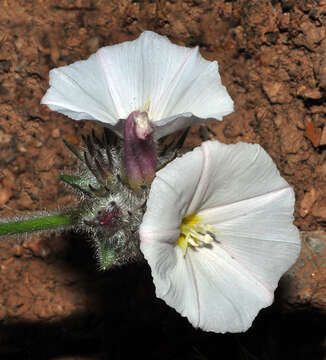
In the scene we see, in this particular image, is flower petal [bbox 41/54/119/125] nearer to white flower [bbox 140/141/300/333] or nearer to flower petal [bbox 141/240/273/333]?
white flower [bbox 140/141/300/333]

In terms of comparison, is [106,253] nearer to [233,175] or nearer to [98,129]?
[233,175]

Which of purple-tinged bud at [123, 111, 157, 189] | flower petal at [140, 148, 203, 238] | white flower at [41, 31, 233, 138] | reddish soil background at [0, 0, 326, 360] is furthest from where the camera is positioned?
reddish soil background at [0, 0, 326, 360]

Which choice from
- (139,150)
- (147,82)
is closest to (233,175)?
(139,150)

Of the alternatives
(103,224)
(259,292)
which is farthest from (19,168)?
(259,292)

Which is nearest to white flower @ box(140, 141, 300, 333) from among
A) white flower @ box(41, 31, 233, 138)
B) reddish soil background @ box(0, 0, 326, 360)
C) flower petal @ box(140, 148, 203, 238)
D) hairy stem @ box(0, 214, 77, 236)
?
flower petal @ box(140, 148, 203, 238)

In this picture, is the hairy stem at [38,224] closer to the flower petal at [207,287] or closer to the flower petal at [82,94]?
the flower petal at [82,94]

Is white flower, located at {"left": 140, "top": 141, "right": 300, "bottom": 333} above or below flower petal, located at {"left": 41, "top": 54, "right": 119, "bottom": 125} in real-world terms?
below
